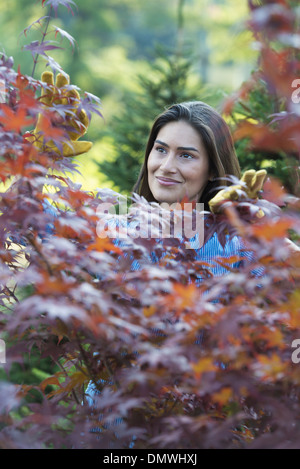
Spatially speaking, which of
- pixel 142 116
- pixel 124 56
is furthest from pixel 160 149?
pixel 124 56

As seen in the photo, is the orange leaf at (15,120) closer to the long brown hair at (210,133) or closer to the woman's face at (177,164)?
the woman's face at (177,164)

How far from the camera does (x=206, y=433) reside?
102cm

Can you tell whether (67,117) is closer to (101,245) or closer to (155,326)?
(101,245)

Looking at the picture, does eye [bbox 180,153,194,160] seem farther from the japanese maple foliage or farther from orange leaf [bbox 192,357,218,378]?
orange leaf [bbox 192,357,218,378]

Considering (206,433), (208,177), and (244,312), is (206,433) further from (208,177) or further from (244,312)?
(208,177)

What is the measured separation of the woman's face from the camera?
1.77 m

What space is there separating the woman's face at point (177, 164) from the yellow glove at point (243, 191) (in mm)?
488

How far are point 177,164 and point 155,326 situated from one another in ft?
2.89

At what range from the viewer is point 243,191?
3.95 feet

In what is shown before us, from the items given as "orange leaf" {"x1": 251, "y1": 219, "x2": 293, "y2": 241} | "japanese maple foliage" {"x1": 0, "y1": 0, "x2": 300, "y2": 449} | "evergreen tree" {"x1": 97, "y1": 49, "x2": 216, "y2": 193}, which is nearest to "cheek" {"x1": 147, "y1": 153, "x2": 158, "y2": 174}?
"japanese maple foliage" {"x1": 0, "y1": 0, "x2": 300, "y2": 449}

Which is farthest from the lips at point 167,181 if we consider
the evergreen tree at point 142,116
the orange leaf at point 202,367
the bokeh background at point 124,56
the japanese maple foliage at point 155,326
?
the evergreen tree at point 142,116

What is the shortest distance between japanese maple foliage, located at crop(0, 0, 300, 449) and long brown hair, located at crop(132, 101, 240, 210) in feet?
2.03
